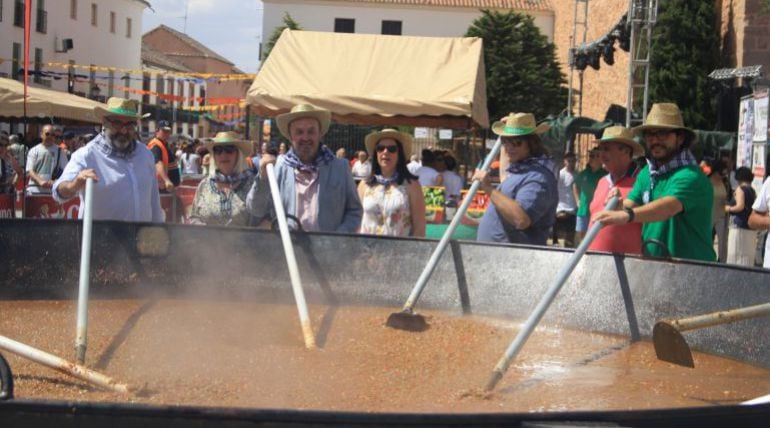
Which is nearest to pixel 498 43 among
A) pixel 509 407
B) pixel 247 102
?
pixel 247 102

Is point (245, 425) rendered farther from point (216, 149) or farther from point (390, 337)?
point (216, 149)

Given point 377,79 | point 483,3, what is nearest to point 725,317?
point 377,79

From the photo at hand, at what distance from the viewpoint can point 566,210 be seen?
13.2 metres

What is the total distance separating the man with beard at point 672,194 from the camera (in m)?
4.52

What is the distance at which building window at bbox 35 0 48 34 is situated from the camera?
43.9 meters

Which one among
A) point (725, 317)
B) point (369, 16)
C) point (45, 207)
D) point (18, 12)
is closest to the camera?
point (725, 317)

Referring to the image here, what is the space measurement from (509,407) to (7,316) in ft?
8.26

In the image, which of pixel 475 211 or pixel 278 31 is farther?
pixel 278 31

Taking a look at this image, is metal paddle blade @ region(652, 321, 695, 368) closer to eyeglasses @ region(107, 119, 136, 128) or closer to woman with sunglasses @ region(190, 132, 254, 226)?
woman with sunglasses @ region(190, 132, 254, 226)

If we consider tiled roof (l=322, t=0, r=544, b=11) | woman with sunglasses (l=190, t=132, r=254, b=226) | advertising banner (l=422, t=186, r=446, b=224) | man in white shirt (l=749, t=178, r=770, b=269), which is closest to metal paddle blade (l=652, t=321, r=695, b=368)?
woman with sunglasses (l=190, t=132, r=254, b=226)

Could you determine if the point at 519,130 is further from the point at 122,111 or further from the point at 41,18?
the point at 41,18

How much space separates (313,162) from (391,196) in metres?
0.68

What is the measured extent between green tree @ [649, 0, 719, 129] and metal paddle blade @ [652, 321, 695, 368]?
1932 centimetres

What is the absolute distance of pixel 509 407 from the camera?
3266 mm
